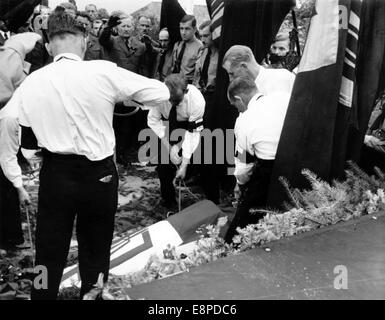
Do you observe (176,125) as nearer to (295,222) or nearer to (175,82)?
(175,82)

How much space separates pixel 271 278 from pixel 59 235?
1472mm

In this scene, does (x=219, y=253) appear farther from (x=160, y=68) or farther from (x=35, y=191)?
(x=160, y=68)

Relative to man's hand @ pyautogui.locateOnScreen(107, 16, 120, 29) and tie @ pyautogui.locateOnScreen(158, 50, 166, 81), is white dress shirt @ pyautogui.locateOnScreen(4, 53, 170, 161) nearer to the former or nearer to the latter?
man's hand @ pyautogui.locateOnScreen(107, 16, 120, 29)

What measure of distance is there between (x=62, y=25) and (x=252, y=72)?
237 centimetres

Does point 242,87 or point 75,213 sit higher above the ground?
point 242,87

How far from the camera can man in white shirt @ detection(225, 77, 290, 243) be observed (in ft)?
12.7

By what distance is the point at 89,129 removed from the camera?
301 cm

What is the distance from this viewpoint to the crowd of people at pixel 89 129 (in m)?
2.99

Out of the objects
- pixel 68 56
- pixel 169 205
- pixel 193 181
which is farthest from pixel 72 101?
pixel 193 181

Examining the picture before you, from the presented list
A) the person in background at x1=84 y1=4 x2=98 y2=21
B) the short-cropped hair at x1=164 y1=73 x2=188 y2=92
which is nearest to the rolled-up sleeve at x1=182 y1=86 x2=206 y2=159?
the short-cropped hair at x1=164 y1=73 x2=188 y2=92

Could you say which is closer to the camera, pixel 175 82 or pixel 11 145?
pixel 11 145

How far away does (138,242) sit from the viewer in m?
4.23

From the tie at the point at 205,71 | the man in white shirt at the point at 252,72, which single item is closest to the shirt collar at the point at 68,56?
the man in white shirt at the point at 252,72
